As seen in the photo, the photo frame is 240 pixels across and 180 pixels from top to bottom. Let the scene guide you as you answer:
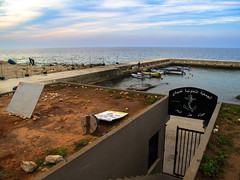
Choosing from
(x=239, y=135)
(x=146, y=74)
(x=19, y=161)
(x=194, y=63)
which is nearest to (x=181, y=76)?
(x=146, y=74)

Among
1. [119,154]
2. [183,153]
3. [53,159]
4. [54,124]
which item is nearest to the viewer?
[53,159]

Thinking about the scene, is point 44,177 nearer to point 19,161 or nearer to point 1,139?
point 19,161

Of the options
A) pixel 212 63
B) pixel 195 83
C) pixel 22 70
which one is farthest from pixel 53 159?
pixel 212 63

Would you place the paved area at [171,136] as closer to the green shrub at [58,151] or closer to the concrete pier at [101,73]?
the green shrub at [58,151]

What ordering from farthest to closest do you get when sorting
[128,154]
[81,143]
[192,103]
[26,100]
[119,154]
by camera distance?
1. [192,103]
2. [26,100]
3. [128,154]
4. [119,154]
5. [81,143]

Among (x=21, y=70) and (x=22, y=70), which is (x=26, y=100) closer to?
(x=22, y=70)

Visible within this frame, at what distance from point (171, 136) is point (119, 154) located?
1120 cm

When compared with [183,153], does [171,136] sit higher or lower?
lower

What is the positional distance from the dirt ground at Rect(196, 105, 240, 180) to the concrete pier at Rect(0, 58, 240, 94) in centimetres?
2055

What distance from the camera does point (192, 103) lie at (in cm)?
1121

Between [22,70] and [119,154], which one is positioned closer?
[119,154]

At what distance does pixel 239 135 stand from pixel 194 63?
6576 centimetres

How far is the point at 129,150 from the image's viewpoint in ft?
25.6

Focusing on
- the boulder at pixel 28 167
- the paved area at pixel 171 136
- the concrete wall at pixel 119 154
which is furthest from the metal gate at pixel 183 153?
the boulder at pixel 28 167
